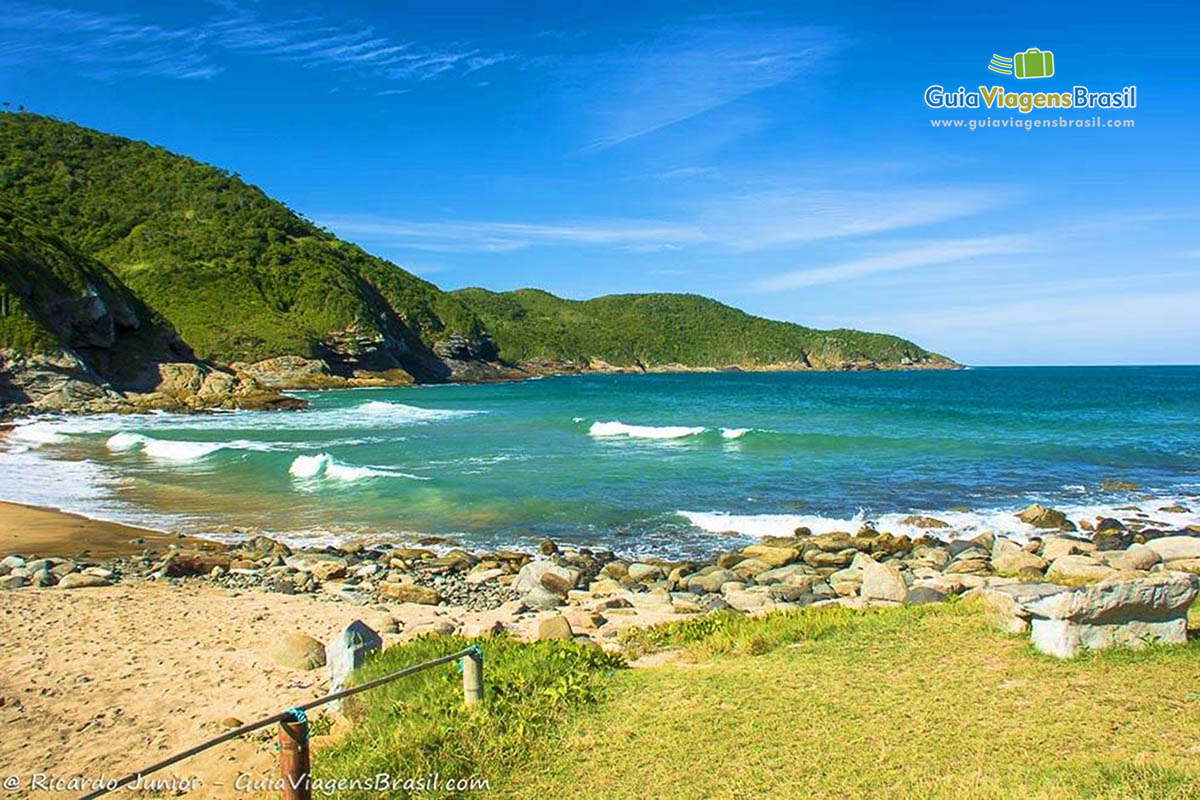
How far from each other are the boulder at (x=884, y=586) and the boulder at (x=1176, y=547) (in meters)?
7.40

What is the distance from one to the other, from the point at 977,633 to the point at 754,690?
10.00ft

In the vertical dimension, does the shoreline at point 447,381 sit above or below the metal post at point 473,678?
above

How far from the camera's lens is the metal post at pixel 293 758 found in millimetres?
4930

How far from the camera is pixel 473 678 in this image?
701 centimetres

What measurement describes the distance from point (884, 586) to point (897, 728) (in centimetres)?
631

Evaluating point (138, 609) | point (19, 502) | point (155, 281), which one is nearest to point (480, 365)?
point (155, 281)

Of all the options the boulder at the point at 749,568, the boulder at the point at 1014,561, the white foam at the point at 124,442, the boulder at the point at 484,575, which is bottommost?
the boulder at the point at 484,575

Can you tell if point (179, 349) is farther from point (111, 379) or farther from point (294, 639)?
point (294, 639)

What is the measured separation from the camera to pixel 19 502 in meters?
22.4

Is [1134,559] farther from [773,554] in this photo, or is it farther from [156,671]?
[156,671]

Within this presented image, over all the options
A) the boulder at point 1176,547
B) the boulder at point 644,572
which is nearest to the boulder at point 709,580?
the boulder at point 644,572

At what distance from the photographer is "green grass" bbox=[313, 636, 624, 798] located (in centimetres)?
610

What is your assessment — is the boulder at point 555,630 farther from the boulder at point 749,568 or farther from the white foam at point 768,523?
the white foam at point 768,523

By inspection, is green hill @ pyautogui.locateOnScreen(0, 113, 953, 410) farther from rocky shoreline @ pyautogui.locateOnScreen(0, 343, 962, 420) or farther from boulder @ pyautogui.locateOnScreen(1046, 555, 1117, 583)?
boulder @ pyautogui.locateOnScreen(1046, 555, 1117, 583)
